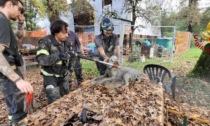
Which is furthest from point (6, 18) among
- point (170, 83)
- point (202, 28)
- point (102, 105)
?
point (202, 28)

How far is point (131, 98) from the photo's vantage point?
2662 mm

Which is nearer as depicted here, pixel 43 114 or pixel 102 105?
pixel 43 114

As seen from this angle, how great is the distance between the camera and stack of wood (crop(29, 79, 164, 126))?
2.04m

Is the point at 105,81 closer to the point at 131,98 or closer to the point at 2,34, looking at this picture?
the point at 131,98

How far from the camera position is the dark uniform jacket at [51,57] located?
3031 mm

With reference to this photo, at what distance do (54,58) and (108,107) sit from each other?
1276mm

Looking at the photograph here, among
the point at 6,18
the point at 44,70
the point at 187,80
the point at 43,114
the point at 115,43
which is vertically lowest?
the point at 187,80

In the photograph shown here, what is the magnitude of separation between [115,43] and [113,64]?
5.15 feet

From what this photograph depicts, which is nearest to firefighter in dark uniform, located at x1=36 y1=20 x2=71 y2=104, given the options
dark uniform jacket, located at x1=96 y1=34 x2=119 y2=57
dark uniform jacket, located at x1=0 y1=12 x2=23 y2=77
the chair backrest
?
dark uniform jacket, located at x1=0 y1=12 x2=23 y2=77

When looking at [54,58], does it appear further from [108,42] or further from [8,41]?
[108,42]

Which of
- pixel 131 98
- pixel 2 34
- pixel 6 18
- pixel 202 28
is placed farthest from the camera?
pixel 202 28

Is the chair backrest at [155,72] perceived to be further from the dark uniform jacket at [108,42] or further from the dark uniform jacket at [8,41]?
A: the dark uniform jacket at [8,41]

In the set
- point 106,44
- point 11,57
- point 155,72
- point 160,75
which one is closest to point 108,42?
point 106,44

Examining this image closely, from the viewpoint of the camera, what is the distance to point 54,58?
299cm
